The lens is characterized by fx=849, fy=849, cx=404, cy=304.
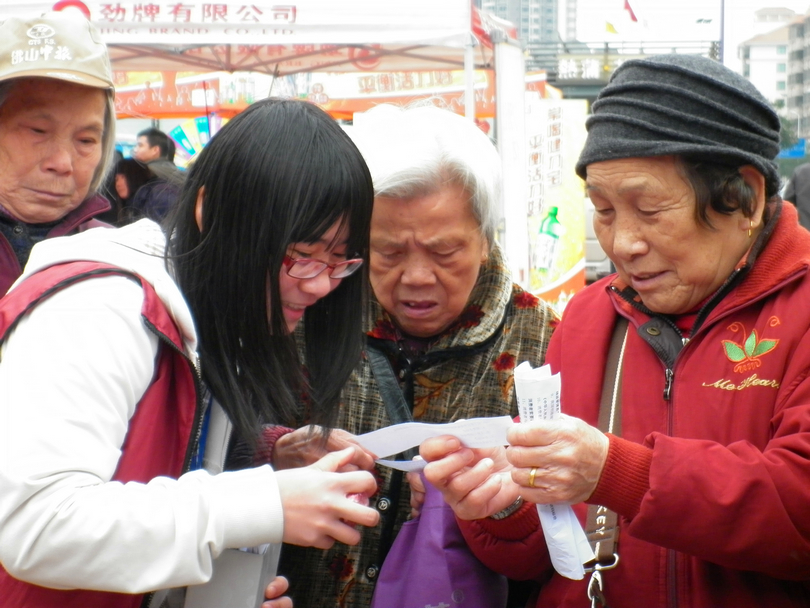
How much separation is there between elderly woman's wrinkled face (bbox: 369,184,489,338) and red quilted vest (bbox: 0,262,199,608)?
1.01m

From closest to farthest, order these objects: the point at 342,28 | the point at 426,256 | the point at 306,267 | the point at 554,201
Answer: the point at 306,267 < the point at 426,256 < the point at 342,28 < the point at 554,201

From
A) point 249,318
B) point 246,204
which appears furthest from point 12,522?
point 246,204

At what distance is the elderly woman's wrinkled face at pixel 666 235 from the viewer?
182cm

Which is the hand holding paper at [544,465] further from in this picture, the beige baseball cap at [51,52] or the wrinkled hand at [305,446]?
the beige baseball cap at [51,52]

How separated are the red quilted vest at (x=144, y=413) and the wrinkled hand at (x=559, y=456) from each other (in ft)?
1.99

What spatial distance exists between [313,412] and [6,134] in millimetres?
1264

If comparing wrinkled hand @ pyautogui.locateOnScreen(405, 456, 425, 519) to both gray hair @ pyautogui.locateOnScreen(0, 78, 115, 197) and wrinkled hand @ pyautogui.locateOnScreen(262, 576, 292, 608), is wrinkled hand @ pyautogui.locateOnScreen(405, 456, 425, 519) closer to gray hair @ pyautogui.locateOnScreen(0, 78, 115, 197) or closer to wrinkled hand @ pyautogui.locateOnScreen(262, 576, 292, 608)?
wrinkled hand @ pyautogui.locateOnScreen(262, 576, 292, 608)

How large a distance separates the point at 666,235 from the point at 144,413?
1.14m

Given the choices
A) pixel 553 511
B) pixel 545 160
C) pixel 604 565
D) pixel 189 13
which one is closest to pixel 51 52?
pixel 553 511

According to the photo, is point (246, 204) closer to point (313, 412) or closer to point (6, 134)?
point (313, 412)

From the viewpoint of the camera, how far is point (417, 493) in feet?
7.06

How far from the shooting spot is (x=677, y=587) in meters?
1.70

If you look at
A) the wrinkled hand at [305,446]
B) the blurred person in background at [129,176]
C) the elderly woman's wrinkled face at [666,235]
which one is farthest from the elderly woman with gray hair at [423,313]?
the blurred person in background at [129,176]

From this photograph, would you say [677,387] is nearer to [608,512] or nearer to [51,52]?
[608,512]
